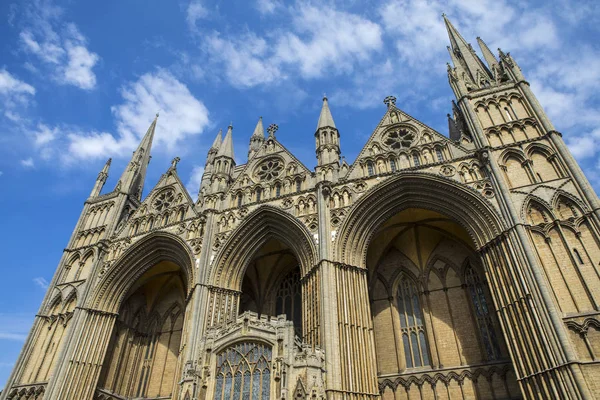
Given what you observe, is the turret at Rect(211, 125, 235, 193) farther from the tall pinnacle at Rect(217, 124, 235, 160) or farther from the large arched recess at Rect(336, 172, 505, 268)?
the large arched recess at Rect(336, 172, 505, 268)

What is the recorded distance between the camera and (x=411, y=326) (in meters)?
18.0

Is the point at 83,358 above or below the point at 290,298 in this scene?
below

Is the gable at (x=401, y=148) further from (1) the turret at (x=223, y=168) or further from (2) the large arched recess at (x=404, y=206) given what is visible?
(1) the turret at (x=223, y=168)

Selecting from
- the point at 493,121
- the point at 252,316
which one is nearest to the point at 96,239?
the point at 252,316

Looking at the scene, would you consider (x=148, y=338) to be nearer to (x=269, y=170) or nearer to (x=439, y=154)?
(x=269, y=170)

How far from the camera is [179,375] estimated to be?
16688 millimetres

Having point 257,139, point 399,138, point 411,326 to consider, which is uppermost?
point 257,139

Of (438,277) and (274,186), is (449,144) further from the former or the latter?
(274,186)

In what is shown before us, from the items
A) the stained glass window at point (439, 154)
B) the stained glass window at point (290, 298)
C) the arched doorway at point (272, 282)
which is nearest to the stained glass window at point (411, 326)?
the stained glass window at point (290, 298)

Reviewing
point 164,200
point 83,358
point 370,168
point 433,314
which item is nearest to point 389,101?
point 370,168

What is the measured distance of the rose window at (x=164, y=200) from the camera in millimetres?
24025

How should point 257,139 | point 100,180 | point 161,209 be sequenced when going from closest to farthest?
point 161,209 → point 100,180 → point 257,139

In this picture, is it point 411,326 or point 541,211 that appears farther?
point 411,326

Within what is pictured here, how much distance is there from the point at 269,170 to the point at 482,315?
40.7ft
